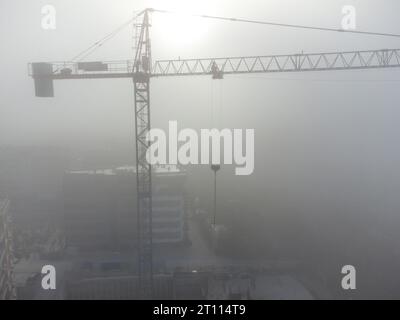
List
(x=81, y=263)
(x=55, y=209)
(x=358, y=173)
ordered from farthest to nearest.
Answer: (x=358, y=173)
(x=55, y=209)
(x=81, y=263)

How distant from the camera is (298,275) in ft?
31.4

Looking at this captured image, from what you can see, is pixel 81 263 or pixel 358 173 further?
pixel 358 173

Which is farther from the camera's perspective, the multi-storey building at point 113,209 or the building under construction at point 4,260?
the multi-storey building at point 113,209

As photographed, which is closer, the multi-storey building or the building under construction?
the building under construction

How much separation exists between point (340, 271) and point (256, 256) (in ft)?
7.80

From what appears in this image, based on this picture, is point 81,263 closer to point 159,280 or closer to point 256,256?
point 159,280

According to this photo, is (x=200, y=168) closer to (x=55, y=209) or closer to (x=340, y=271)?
(x=55, y=209)

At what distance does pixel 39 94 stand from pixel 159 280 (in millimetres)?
4830

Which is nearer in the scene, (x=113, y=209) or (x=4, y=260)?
(x=4, y=260)

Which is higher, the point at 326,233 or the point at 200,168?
the point at 200,168

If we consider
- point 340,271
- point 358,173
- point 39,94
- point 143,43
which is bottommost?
point 340,271
